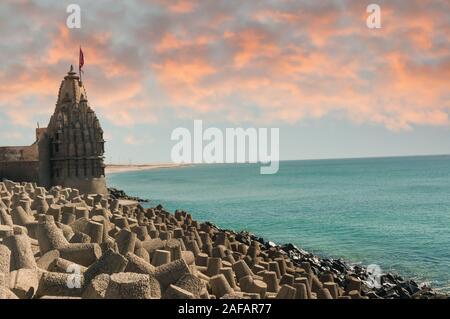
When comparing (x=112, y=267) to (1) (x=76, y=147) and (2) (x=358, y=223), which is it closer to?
(1) (x=76, y=147)

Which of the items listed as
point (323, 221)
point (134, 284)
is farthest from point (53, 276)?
point (323, 221)

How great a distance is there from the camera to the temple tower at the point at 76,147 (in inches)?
1577

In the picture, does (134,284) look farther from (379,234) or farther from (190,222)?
(379,234)

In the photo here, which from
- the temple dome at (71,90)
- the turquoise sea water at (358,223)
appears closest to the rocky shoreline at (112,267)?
the turquoise sea water at (358,223)

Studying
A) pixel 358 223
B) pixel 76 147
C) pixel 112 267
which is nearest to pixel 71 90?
pixel 76 147

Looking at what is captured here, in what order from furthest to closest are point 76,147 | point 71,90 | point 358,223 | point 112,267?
point 358,223
point 71,90
point 76,147
point 112,267

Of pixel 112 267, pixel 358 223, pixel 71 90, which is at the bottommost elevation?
pixel 358 223

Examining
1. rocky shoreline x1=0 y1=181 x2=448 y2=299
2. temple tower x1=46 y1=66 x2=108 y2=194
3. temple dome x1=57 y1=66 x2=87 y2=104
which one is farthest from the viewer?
temple dome x1=57 y1=66 x2=87 y2=104

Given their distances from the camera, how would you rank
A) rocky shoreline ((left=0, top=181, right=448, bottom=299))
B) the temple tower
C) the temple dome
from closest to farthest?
1. rocky shoreline ((left=0, top=181, right=448, bottom=299))
2. the temple tower
3. the temple dome

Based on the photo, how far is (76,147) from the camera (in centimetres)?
4022

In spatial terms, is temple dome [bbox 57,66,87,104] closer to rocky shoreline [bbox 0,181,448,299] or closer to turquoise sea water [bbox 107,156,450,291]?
turquoise sea water [bbox 107,156,450,291]

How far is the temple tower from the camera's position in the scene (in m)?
40.1

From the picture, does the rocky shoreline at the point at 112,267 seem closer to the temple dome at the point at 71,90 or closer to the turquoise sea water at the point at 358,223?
the turquoise sea water at the point at 358,223

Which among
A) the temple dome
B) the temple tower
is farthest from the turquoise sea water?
the temple dome
